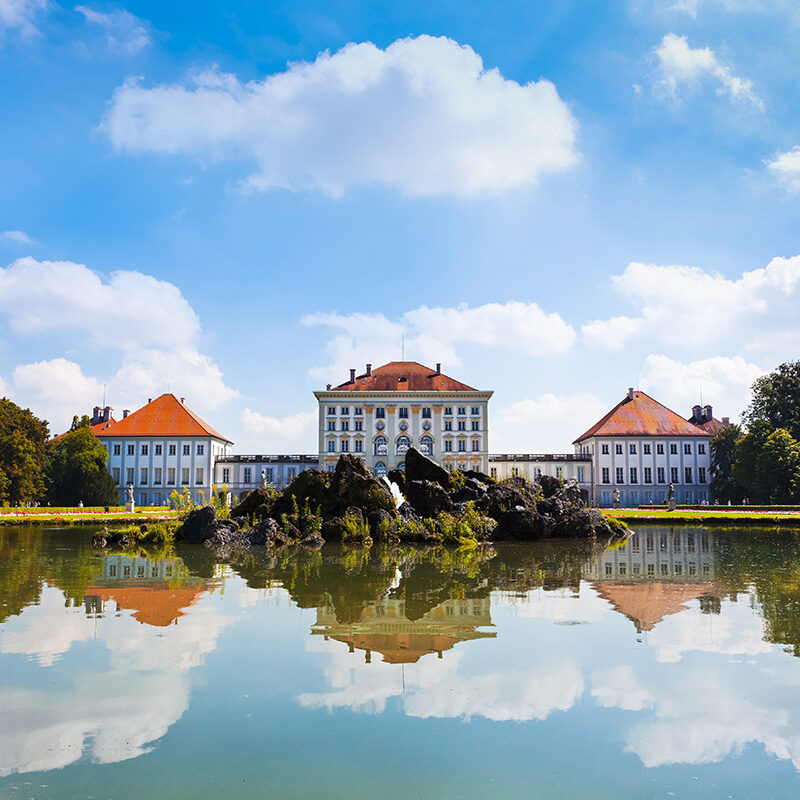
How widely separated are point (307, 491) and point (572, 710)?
21.9 metres

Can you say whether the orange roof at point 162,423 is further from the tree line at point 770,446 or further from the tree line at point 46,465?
the tree line at point 770,446

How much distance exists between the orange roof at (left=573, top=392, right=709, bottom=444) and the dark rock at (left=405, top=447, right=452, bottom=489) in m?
49.0

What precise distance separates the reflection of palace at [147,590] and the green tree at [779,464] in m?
46.0

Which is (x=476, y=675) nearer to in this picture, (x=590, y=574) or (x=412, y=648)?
(x=412, y=648)

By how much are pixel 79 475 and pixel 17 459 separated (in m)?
8.03

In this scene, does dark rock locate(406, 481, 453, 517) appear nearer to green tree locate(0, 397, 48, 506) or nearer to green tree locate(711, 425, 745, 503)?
green tree locate(0, 397, 48, 506)

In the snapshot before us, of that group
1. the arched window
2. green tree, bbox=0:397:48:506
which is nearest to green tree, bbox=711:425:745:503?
the arched window

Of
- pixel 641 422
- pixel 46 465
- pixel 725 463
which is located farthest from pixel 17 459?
pixel 725 463

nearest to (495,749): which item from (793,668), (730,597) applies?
(793,668)

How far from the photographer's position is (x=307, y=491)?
27.3 m

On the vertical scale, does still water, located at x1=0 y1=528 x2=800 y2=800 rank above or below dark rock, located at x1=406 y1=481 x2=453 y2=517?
below

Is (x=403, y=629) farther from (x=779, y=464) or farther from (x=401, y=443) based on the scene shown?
(x=401, y=443)

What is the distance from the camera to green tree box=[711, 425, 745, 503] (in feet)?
213

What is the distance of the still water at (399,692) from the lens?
15.8 feet
